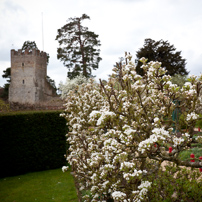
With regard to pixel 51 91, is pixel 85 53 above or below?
above

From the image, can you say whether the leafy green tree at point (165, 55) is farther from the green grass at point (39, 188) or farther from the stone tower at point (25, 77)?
the green grass at point (39, 188)

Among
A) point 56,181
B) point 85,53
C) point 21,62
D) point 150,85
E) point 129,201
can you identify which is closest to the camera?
point 129,201

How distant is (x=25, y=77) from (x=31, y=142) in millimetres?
28803

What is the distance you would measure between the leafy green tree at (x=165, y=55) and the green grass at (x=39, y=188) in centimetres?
2564

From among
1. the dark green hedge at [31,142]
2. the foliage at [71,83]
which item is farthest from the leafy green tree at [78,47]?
the dark green hedge at [31,142]

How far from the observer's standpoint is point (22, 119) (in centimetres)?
950

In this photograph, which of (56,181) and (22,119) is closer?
(56,181)

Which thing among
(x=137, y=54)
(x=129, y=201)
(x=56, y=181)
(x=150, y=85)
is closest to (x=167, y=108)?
(x=150, y=85)

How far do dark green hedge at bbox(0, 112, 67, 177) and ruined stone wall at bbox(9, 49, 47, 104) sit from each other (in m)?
27.4

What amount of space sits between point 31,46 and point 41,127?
32071 millimetres

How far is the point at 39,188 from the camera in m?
7.78

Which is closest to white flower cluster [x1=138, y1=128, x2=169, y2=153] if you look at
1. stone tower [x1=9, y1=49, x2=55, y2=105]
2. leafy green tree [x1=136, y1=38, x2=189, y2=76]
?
leafy green tree [x1=136, y1=38, x2=189, y2=76]

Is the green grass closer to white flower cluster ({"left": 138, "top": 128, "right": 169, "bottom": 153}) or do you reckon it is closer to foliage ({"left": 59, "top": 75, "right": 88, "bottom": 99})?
white flower cluster ({"left": 138, "top": 128, "right": 169, "bottom": 153})

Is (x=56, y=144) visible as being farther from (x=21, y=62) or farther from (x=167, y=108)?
(x=21, y=62)
